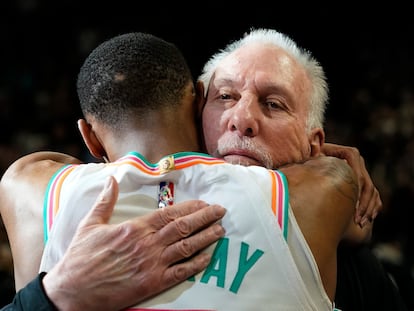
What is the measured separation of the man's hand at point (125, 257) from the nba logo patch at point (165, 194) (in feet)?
0.15

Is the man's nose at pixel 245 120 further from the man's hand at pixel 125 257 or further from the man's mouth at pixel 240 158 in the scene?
the man's hand at pixel 125 257

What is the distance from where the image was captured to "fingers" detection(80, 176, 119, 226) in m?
1.79

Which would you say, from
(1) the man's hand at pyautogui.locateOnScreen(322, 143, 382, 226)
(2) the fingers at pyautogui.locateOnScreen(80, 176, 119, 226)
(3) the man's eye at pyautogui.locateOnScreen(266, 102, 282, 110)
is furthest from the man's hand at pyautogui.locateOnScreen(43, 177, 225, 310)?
(1) the man's hand at pyautogui.locateOnScreen(322, 143, 382, 226)

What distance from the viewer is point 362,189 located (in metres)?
2.46

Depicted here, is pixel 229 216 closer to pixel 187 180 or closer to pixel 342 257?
pixel 187 180

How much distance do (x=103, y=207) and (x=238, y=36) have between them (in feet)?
18.3

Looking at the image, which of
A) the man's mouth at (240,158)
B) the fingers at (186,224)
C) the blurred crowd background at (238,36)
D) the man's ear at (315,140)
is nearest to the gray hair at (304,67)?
the man's ear at (315,140)

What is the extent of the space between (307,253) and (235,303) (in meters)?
0.22

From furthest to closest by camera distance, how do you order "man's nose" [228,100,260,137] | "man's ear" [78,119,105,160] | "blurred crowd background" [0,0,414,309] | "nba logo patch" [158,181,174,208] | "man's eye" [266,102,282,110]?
"blurred crowd background" [0,0,414,309], "man's eye" [266,102,282,110], "man's nose" [228,100,260,137], "man's ear" [78,119,105,160], "nba logo patch" [158,181,174,208]

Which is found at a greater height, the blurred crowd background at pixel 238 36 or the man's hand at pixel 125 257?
the man's hand at pixel 125 257

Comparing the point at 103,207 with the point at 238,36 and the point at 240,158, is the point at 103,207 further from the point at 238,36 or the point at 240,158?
the point at 238,36

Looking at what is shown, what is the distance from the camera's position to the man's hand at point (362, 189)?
2361mm

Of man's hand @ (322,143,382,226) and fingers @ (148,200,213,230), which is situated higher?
fingers @ (148,200,213,230)

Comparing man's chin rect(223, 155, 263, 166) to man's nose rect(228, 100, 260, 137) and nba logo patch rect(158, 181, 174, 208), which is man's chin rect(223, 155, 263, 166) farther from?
nba logo patch rect(158, 181, 174, 208)
